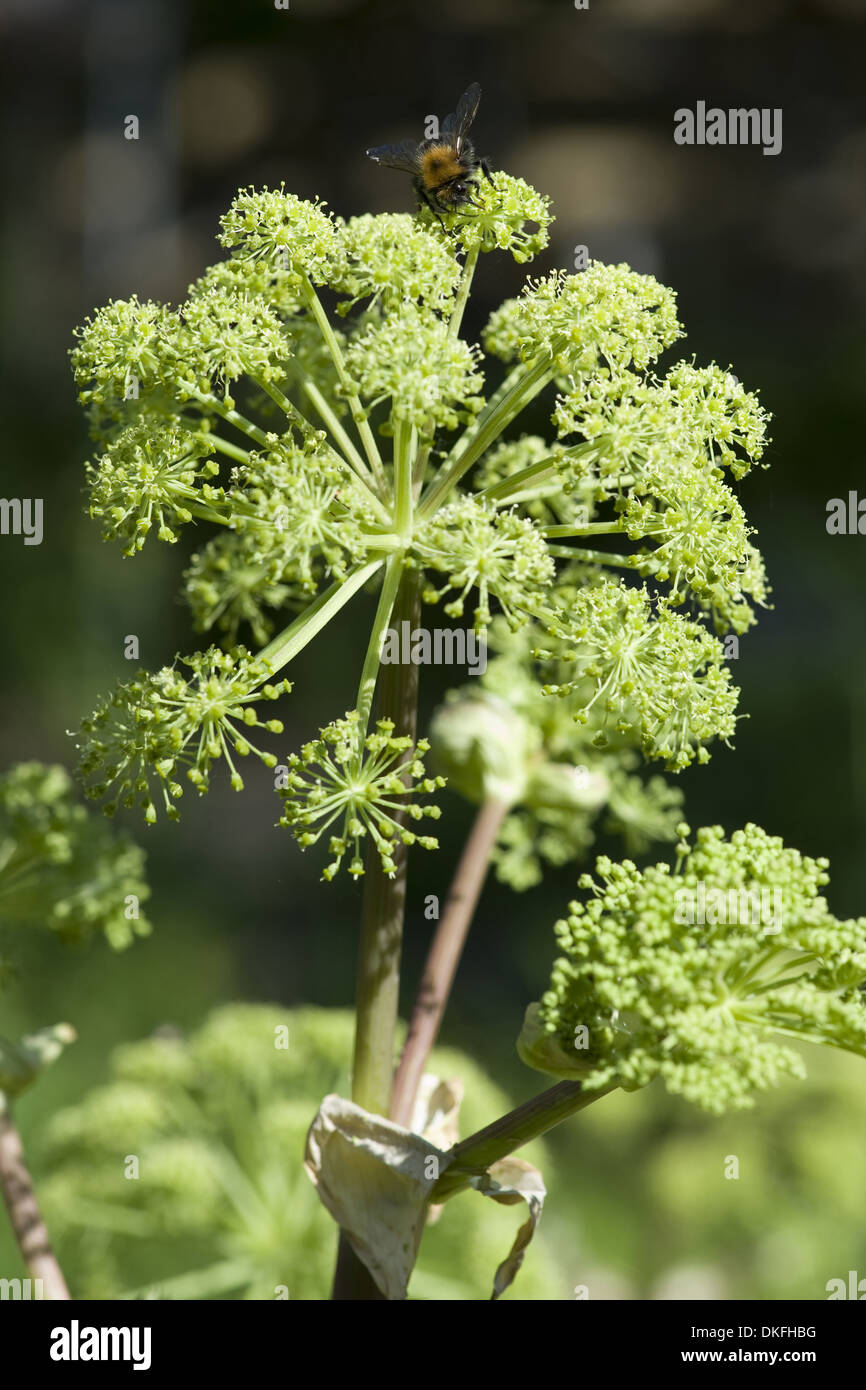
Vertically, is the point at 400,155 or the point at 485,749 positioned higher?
the point at 400,155

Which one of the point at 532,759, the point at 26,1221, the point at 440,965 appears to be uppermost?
the point at 532,759

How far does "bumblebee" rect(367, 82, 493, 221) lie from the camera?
663 mm

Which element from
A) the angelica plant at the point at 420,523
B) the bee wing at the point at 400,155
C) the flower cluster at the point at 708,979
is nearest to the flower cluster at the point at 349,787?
the angelica plant at the point at 420,523

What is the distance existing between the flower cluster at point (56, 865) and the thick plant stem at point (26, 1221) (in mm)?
164

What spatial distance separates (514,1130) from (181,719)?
0.96ft

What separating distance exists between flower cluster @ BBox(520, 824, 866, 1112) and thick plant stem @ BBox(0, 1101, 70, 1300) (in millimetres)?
351

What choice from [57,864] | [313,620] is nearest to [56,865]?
[57,864]

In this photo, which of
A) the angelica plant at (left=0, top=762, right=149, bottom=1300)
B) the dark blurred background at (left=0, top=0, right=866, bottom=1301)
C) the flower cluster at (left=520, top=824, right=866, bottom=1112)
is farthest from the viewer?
the dark blurred background at (left=0, top=0, right=866, bottom=1301)

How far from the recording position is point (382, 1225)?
67 cm

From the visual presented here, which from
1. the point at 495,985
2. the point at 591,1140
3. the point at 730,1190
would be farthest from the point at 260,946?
the point at 730,1190

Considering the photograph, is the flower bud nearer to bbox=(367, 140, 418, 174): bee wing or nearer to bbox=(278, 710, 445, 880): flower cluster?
bbox=(278, 710, 445, 880): flower cluster

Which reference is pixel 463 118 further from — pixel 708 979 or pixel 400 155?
pixel 708 979

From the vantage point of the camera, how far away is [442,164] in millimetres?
668

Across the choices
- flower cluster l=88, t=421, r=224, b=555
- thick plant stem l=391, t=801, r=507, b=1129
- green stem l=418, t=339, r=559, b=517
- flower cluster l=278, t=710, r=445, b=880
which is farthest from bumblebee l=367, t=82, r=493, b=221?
thick plant stem l=391, t=801, r=507, b=1129
